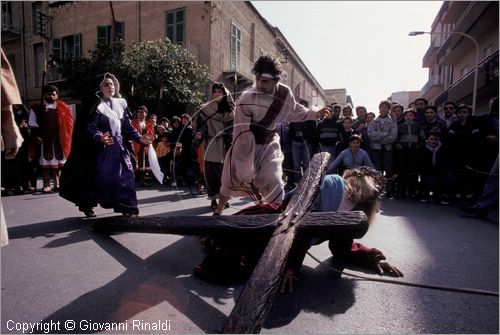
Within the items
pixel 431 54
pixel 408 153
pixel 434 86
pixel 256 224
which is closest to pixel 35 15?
pixel 408 153

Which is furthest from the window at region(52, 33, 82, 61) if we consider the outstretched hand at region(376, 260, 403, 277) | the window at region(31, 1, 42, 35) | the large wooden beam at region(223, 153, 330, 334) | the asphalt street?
the outstretched hand at region(376, 260, 403, 277)

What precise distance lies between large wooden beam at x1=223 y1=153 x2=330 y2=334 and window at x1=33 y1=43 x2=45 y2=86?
1994 centimetres

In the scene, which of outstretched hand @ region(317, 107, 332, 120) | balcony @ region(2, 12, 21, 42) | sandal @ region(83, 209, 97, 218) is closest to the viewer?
outstretched hand @ region(317, 107, 332, 120)

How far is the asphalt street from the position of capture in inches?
72.3

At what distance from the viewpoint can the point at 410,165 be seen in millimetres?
6516

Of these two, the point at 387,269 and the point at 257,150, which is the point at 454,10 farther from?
the point at 387,269

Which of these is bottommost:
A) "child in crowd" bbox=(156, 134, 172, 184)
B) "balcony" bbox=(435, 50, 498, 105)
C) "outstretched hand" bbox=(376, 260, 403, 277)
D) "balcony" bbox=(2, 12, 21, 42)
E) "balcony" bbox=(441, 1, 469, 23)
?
"outstretched hand" bbox=(376, 260, 403, 277)

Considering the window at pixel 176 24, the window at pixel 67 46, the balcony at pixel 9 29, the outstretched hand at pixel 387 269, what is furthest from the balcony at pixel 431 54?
the balcony at pixel 9 29

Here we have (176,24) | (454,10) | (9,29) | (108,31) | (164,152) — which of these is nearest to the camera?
(164,152)

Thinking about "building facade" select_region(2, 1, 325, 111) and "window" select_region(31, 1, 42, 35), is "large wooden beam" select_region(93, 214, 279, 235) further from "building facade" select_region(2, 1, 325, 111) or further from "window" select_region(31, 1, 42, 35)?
"window" select_region(31, 1, 42, 35)

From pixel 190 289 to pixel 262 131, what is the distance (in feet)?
4.86

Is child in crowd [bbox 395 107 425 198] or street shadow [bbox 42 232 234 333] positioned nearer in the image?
street shadow [bbox 42 232 234 333]

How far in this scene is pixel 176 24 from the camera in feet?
45.9

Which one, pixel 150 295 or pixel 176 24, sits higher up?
pixel 176 24
